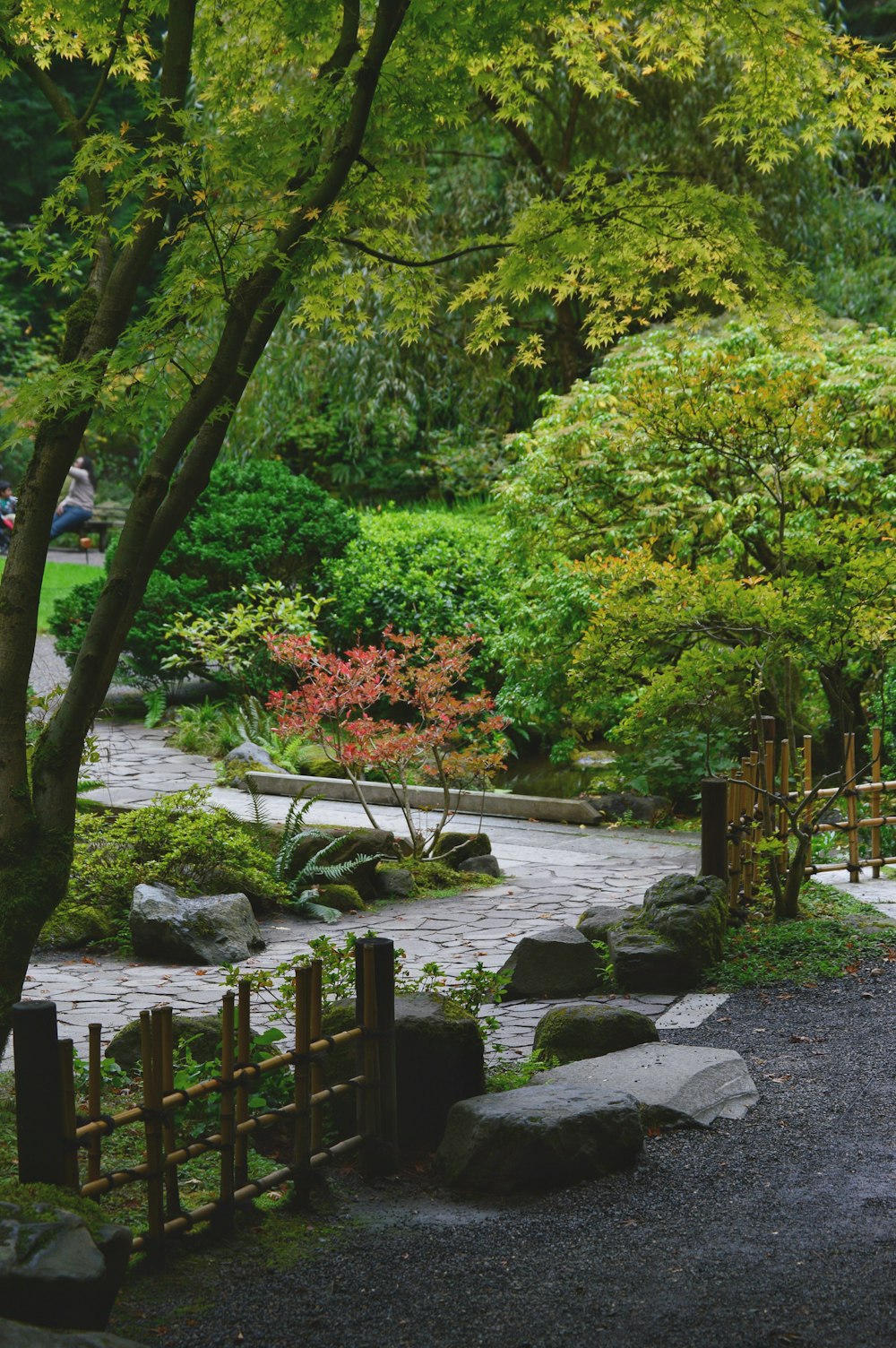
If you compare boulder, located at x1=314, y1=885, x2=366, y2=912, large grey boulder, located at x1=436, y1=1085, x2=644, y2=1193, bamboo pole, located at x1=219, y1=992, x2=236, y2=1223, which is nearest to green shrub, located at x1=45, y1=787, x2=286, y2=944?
boulder, located at x1=314, y1=885, x2=366, y2=912

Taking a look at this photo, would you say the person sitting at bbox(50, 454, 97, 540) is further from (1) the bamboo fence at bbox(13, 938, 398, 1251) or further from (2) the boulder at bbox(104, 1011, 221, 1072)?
(1) the bamboo fence at bbox(13, 938, 398, 1251)

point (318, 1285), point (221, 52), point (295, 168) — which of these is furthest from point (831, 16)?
point (318, 1285)

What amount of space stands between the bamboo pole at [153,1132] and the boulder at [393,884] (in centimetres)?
543

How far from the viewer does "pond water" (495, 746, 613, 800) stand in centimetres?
1330

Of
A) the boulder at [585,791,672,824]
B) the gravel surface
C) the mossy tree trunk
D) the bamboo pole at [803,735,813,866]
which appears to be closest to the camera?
the gravel surface

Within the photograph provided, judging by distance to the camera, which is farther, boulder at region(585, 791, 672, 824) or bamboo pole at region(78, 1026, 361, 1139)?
boulder at region(585, 791, 672, 824)

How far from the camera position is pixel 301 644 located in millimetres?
10250

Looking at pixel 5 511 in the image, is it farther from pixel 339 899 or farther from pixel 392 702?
pixel 339 899

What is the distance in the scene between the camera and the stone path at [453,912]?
6586 mm

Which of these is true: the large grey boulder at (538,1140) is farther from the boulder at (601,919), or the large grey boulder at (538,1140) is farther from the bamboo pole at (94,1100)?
the boulder at (601,919)

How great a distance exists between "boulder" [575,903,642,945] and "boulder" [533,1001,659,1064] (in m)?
1.60

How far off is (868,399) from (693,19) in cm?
383

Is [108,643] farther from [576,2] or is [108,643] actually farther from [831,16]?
[831,16]

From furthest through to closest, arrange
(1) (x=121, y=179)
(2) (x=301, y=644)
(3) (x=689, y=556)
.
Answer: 1. (3) (x=689, y=556)
2. (2) (x=301, y=644)
3. (1) (x=121, y=179)
